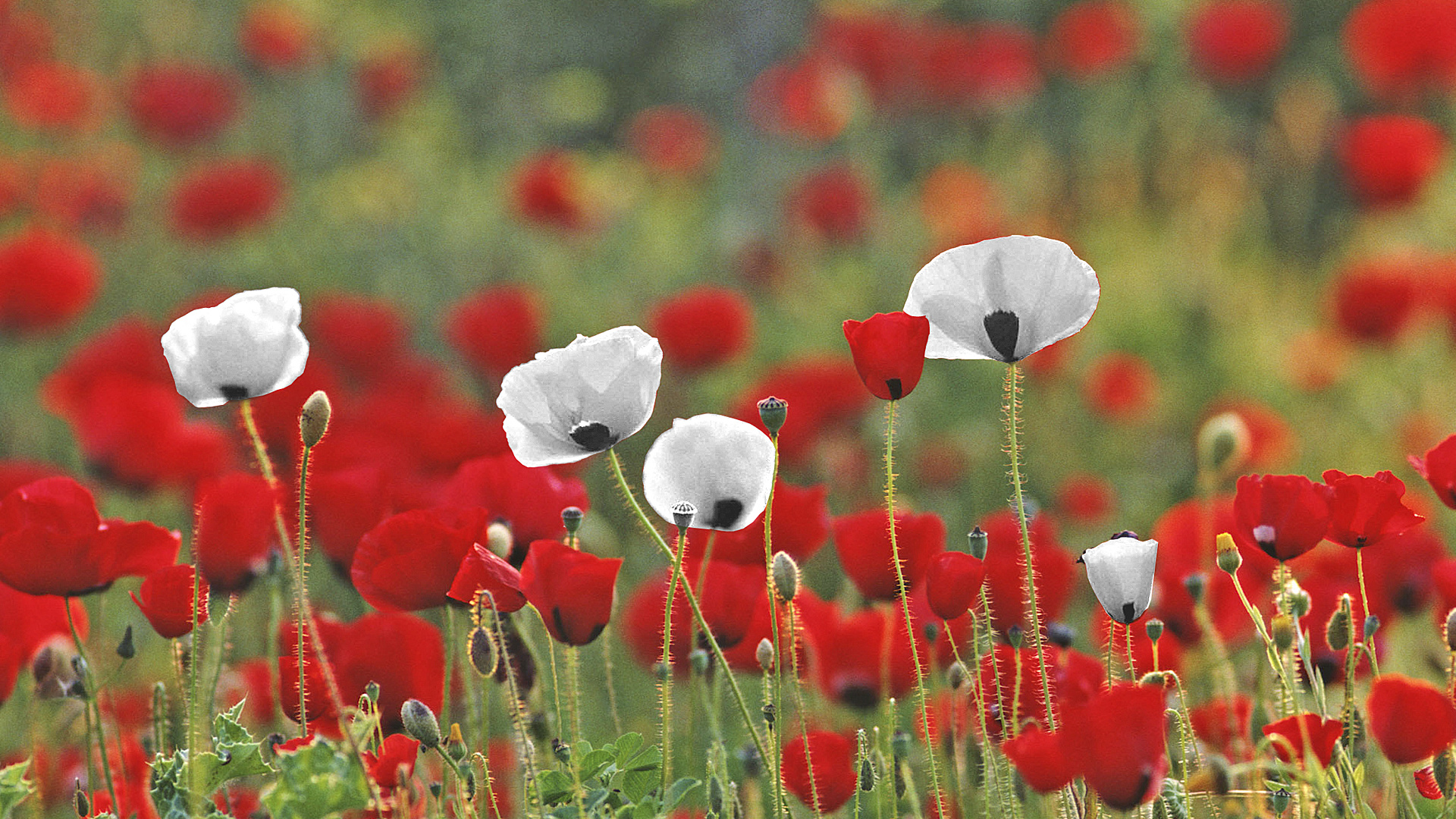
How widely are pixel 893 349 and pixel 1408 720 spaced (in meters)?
0.41

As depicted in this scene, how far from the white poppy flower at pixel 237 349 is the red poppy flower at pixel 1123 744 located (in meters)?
0.58

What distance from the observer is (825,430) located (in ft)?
9.81

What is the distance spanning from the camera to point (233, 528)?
1.21m

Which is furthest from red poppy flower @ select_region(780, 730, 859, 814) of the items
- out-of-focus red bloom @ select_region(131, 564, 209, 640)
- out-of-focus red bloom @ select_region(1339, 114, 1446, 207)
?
out-of-focus red bloom @ select_region(1339, 114, 1446, 207)

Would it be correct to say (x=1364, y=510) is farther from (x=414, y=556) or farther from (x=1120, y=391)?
(x=1120, y=391)

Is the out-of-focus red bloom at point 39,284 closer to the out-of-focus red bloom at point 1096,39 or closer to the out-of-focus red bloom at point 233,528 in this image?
the out-of-focus red bloom at point 233,528

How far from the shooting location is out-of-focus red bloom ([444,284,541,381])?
3504 mm

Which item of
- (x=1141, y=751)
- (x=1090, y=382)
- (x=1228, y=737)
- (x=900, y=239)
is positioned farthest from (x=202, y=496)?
(x=900, y=239)

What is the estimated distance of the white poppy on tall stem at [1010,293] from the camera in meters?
0.93

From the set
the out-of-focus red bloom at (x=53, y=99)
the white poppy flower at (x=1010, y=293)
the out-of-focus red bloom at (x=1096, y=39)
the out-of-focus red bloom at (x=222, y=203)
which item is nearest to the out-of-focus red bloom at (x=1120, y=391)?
the out-of-focus red bloom at (x=1096, y=39)

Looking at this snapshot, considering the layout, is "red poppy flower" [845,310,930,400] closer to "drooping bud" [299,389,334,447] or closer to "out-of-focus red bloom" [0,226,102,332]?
"drooping bud" [299,389,334,447]

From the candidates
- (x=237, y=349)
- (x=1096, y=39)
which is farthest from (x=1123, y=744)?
(x=1096, y=39)

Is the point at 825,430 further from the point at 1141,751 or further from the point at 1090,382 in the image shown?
the point at 1141,751

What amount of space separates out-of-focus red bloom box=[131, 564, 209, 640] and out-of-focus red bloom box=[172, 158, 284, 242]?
3532 mm
